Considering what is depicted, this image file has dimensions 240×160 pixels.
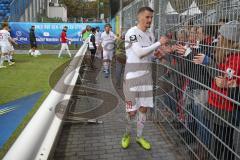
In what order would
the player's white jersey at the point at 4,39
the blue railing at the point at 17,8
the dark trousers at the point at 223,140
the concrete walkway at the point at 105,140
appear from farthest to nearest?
the blue railing at the point at 17,8, the player's white jersey at the point at 4,39, the concrete walkway at the point at 105,140, the dark trousers at the point at 223,140

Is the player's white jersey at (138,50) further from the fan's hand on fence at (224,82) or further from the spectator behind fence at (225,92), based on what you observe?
the fan's hand on fence at (224,82)

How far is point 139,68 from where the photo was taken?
15.8ft

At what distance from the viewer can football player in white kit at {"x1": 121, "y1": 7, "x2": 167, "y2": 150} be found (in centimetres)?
463

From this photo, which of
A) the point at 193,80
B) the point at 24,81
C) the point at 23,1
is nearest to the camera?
the point at 193,80

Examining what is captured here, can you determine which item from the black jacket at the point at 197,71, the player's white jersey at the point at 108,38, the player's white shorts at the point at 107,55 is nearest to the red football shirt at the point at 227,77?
the black jacket at the point at 197,71

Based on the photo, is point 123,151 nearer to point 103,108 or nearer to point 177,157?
point 177,157

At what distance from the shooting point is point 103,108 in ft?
24.8

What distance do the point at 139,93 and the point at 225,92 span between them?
1876mm

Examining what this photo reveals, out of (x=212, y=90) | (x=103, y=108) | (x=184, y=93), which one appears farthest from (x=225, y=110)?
(x=103, y=108)

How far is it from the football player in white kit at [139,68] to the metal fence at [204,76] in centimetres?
40

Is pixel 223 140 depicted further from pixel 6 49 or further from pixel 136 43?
pixel 6 49

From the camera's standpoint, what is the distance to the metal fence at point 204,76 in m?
3.03

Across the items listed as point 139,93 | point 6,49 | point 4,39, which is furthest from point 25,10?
point 139,93

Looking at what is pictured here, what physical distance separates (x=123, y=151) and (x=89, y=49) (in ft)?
31.3
